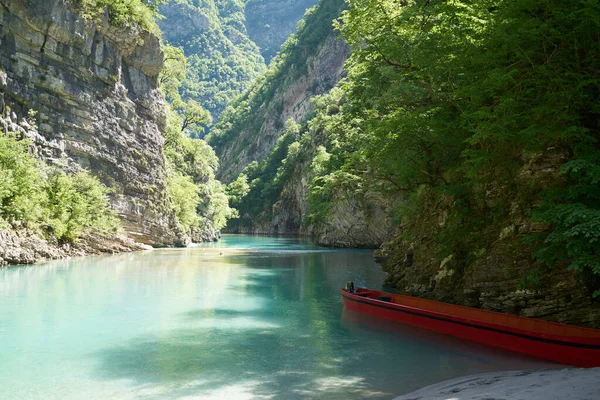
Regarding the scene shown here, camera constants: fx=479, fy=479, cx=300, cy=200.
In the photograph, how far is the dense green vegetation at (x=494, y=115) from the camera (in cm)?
884

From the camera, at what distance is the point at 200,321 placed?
12398 mm

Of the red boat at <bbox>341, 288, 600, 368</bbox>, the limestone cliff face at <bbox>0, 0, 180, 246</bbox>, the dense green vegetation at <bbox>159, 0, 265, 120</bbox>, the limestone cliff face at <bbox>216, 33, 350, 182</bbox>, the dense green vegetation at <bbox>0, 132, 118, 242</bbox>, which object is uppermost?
the dense green vegetation at <bbox>159, 0, 265, 120</bbox>

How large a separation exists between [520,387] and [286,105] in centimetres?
10252

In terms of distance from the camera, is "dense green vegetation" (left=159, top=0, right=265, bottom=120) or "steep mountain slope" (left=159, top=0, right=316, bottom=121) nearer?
"dense green vegetation" (left=159, top=0, right=265, bottom=120)

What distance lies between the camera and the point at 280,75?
112625mm

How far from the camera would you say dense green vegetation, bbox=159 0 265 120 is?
174 metres

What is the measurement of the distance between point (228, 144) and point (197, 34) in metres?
85.3

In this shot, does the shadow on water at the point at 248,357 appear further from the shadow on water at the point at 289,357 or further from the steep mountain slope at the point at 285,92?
the steep mountain slope at the point at 285,92

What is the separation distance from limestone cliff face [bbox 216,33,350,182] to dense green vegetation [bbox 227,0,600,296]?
7352 centimetres

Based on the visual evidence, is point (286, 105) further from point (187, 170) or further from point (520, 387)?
point (520, 387)

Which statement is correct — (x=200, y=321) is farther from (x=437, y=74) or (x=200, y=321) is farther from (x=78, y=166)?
(x=78, y=166)

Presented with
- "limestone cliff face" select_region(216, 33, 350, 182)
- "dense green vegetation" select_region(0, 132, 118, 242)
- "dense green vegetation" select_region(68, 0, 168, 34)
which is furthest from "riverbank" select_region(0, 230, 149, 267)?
"limestone cliff face" select_region(216, 33, 350, 182)

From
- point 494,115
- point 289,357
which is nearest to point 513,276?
point 494,115

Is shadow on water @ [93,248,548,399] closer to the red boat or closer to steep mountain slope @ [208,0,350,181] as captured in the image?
the red boat
